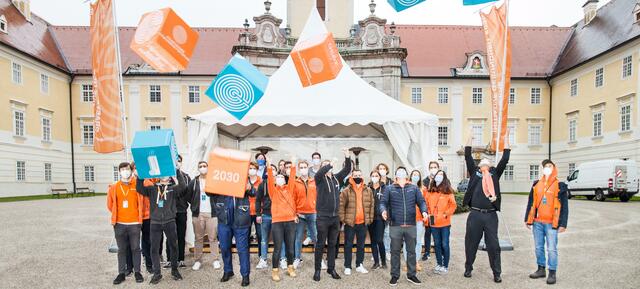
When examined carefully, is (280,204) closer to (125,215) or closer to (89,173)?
(125,215)

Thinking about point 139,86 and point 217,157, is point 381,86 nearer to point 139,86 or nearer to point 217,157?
point 139,86

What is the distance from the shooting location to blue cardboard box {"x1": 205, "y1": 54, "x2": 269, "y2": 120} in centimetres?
670

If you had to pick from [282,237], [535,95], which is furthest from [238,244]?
[535,95]

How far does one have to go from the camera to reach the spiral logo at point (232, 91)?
22.0ft

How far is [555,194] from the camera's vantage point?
6.04 meters

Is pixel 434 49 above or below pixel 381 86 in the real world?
above

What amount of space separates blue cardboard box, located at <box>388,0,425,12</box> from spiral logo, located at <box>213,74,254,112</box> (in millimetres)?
2620

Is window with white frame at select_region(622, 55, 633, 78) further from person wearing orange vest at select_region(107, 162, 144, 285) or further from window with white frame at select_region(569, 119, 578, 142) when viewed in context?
person wearing orange vest at select_region(107, 162, 144, 285)

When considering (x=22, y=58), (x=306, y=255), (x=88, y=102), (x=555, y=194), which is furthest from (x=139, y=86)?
(x=555, y=194)

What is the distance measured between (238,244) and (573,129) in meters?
29.8

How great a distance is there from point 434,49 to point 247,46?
15094 millimetres

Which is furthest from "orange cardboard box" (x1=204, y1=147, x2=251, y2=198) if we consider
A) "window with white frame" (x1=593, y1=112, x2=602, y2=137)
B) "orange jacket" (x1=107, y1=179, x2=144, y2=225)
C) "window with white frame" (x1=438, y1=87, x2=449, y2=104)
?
"window with white frame" (x1=438, y1=87, x2=449, y2=104)

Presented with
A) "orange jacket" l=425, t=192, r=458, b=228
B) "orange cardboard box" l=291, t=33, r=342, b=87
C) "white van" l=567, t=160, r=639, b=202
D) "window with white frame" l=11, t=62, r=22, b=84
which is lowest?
"white van" l=567, t=160, r=639, b=202

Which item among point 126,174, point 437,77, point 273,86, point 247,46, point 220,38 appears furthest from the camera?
point 220,38
